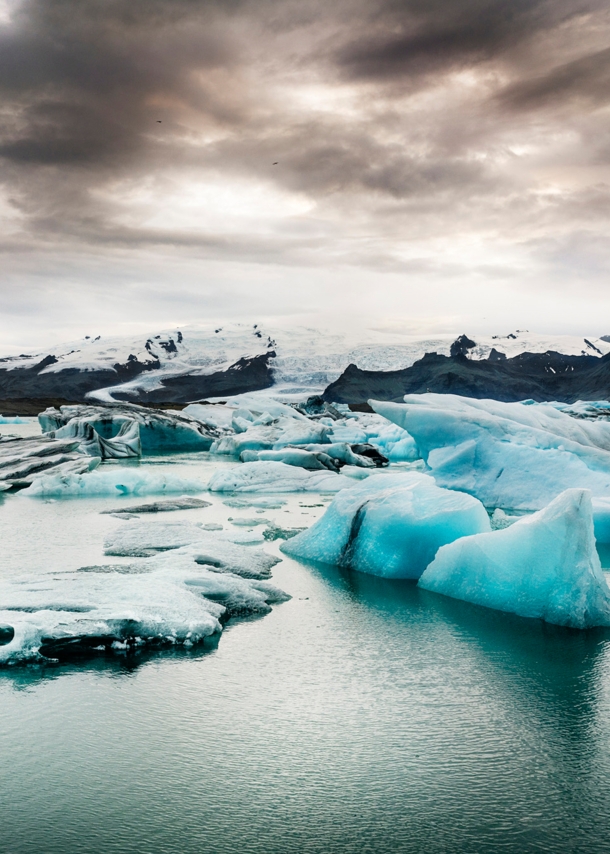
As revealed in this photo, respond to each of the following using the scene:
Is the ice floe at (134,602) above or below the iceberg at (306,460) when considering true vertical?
above

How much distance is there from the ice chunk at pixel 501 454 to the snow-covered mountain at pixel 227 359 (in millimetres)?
51939

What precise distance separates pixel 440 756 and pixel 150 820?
1.24m

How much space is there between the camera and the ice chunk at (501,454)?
1041 cm

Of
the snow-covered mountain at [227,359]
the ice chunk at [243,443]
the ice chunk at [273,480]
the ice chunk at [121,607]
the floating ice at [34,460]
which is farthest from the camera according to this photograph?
the snow-covered mountain at [227,359]

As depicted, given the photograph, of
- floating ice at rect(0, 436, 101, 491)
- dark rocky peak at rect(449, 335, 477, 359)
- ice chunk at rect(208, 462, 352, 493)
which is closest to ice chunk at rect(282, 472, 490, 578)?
ice chunk at rect(208, 462, 352, 493)

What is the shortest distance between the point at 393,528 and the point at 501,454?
521 centimetres

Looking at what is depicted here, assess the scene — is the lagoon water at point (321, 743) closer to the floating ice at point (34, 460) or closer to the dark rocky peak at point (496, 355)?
the floating ice at point (34, 460)

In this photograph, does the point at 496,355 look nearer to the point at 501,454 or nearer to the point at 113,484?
the point at 501,454

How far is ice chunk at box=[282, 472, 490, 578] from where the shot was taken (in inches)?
248

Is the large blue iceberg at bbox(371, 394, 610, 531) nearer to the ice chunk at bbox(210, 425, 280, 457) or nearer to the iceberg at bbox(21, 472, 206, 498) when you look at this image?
the iceberg at bbox(21, 472, 206, 498)

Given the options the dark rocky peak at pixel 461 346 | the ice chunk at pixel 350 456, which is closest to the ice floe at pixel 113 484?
the ice chunk at pixel 350 456

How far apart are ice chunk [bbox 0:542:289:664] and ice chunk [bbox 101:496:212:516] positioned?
153 inches

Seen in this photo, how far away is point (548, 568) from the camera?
5195 millimetres

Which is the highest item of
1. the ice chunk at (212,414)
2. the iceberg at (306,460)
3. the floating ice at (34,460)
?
the floating ice at (34,460)
